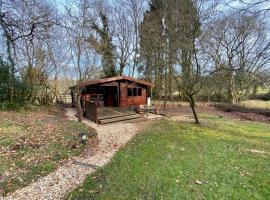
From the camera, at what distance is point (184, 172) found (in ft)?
17.9

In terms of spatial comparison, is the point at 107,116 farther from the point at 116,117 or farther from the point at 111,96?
the point at 111,96

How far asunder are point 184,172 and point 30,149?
17.5 ft

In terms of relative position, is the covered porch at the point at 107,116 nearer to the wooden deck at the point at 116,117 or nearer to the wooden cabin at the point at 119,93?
the wooden deck at the point at 116,117

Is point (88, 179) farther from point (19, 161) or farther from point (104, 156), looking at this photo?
point (19, 161)

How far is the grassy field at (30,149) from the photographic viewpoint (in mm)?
5586

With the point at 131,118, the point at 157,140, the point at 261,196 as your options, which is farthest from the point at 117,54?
the point at 261,196

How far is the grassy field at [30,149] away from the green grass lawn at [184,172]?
65.1 inches

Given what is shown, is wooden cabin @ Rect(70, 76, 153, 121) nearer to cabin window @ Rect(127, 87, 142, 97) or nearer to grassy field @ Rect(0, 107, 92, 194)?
cabin window @ Rect(127, 87, 142, 97)

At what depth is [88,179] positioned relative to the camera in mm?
5496

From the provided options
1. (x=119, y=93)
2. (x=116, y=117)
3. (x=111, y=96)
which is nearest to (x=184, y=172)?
(x=116, y=117)

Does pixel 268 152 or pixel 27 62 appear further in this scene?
pixel 27 62

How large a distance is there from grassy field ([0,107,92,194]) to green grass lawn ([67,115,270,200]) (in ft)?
5.43

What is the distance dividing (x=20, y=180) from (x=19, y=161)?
45.4 inches

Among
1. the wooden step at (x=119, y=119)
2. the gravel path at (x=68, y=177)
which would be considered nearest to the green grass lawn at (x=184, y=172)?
the gravel path at (x=68, y=177)
